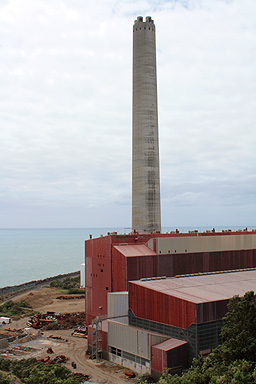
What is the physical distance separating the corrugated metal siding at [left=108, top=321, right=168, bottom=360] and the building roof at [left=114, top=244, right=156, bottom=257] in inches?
319

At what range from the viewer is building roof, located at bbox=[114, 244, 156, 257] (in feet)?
128

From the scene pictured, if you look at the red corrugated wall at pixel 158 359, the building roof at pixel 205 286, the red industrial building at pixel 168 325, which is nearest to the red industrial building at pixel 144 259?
the building roof at pixel 205 286

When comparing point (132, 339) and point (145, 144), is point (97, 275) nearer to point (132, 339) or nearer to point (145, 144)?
point (132, 339)

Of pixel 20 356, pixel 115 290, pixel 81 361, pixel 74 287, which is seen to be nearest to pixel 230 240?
pixel 115 290

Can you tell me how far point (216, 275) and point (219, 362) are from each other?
60.5ft

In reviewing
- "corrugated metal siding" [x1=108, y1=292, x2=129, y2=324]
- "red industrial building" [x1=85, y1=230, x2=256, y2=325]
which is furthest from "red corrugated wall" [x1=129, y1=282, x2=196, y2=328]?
"red industrial building" [x1=85, y1=230, x2=256, y2=325]

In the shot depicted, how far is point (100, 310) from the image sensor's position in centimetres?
4038

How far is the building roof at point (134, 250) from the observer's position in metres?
39.1

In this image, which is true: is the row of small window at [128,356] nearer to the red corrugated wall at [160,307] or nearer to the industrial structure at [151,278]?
the industrial structure at [151,278]

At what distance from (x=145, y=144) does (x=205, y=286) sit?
97.5ft

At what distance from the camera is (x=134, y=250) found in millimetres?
40500

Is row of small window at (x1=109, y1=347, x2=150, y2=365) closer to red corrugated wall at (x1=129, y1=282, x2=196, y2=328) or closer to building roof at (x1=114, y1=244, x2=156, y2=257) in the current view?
red corrugated wall at (x1=129, y1=282, x2=196, y2=328)

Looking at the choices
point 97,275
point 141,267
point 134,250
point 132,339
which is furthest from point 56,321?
point 132,339

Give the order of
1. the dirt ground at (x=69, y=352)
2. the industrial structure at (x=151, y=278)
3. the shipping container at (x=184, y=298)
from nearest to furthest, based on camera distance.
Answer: the shipping container at (x=184, y=298) → the industrial structure at (x=151, y=278) → the dirt ground at (x=69, y=352)
